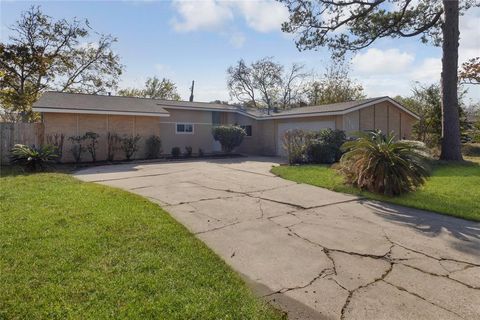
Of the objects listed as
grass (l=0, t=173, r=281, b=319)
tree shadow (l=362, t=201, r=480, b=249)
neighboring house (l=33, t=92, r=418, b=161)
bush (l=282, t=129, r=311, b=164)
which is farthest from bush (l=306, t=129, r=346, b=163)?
grass (l=0, t=173, r=281, b=319)

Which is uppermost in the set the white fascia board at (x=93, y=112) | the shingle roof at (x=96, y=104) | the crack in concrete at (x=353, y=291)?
the shingle roof at (x=96, y=104)

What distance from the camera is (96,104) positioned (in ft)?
52.8

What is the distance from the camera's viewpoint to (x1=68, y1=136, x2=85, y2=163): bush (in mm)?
14664

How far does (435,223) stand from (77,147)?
47.6 ft

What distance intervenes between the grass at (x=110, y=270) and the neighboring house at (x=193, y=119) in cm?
1052

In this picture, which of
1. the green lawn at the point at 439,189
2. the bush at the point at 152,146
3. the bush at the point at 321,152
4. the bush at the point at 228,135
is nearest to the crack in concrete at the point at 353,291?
the green lawn at the point at 439,189

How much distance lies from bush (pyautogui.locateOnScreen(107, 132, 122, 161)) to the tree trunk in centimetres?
1535

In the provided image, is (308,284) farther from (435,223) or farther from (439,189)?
(439,189)

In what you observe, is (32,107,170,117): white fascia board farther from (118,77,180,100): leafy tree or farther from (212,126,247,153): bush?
(118,77,180,100): leafy tree

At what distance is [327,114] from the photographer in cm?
1608

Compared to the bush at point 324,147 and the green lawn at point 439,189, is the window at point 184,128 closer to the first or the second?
the bush at point 324,147

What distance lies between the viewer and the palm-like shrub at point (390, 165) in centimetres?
766

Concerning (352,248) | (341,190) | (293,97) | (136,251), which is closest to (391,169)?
(341,190)

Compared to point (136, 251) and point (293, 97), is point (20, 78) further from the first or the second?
point (293, 97)
